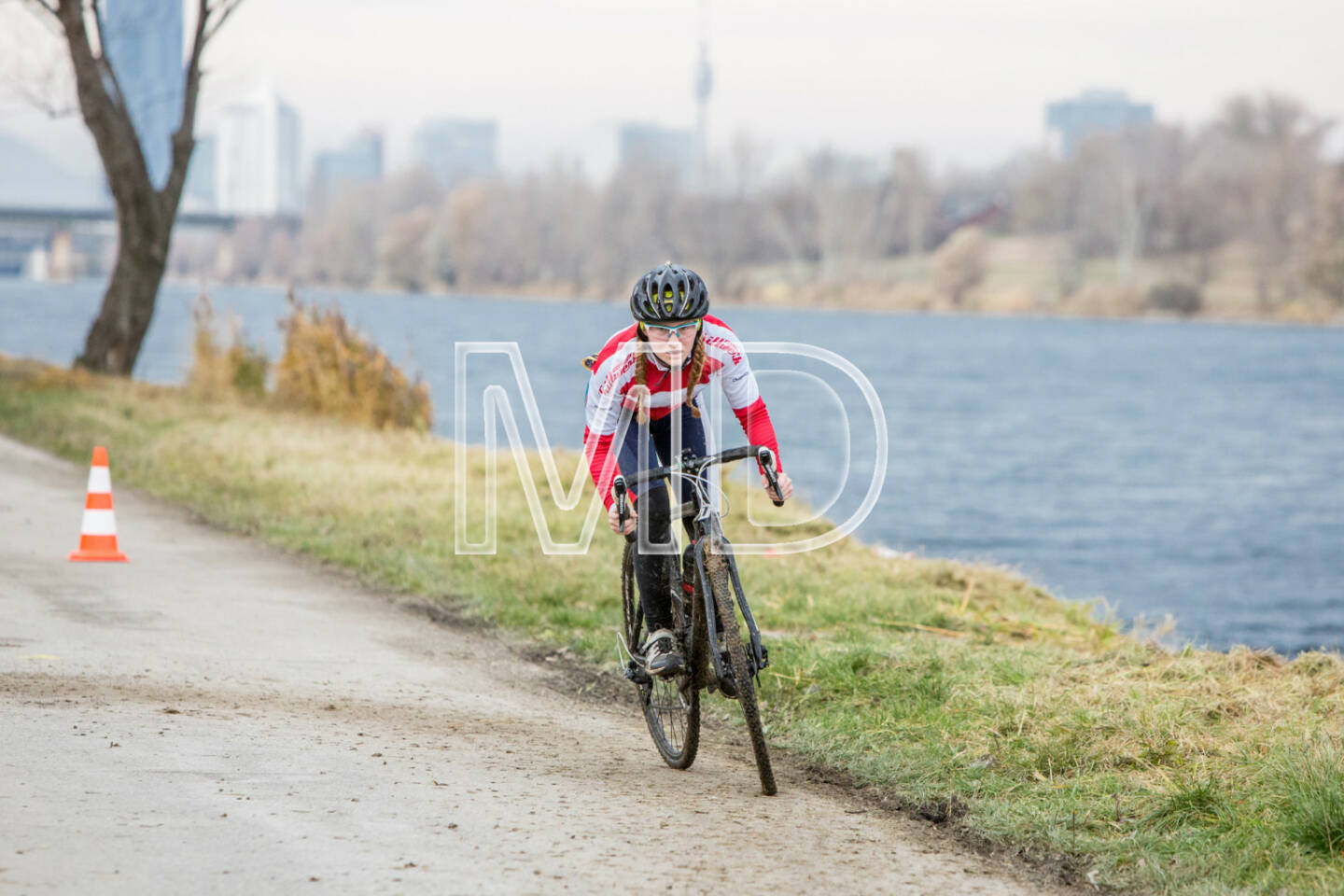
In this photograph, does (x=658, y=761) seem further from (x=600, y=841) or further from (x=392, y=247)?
Result: (x=392, y=247)

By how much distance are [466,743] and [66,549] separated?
5.97 metres

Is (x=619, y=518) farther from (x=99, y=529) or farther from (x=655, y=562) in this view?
(x=99, y=529)

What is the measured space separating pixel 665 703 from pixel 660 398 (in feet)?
4.72

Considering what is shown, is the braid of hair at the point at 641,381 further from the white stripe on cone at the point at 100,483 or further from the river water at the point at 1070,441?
the river water at the point at 1070,441

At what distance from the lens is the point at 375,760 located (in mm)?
6035

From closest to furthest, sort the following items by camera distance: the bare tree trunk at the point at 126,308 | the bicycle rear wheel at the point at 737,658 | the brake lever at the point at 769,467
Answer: the bicycle rear wheel at the point at 737,658 → the brake lever at the point at 769,467 → the bare tree trunk at the point at 126,308

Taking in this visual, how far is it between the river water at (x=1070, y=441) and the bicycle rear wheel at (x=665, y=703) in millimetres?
8762

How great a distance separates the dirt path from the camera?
186 inches

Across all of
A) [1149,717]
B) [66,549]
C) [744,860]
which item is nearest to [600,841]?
[744,860]

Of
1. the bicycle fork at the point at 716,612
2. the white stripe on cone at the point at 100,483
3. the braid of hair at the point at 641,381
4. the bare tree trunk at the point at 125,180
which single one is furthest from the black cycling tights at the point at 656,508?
the bare tree trunk at the point at 125,180

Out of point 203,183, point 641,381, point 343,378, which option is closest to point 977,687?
point 641,381

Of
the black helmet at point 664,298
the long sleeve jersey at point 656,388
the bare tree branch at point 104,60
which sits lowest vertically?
the long sleeve jersey at point 656,388

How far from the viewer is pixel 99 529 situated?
34.9 ft

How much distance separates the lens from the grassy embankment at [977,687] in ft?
17.6
